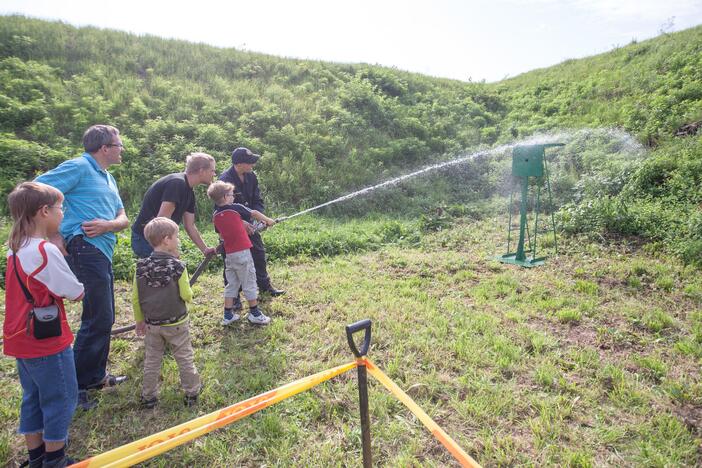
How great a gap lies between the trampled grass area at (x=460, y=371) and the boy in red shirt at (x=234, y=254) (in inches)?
9.1

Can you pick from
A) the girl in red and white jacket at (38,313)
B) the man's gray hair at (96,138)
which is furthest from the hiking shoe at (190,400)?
the man's gray hair at (96,138)

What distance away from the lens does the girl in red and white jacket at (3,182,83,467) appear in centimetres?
251

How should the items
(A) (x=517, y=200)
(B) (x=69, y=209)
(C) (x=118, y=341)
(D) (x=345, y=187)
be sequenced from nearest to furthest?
(B) (x=69, y=209), (C) (x=118, y=341), (A) (x=517, y=200), (D) (x=345, y=187)

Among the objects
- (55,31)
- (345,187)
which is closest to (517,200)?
(345,187)

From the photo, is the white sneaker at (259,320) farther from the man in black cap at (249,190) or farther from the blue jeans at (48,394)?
the blue jeans at (48,394)

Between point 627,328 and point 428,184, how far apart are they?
26.9 ft

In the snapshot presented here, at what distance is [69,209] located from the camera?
11.2 ft

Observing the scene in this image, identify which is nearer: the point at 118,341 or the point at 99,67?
the point at 118,341

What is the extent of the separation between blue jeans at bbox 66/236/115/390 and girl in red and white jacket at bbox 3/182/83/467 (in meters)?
0.81

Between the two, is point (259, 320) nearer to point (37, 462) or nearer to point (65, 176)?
point (37, 462)

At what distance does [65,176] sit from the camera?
324 centimetres

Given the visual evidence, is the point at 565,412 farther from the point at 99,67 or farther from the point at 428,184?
the point at 99,67

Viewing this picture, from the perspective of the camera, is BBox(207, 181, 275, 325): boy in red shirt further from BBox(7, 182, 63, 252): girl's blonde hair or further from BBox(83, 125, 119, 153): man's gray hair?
BBox(7, 182, 63, 252): girl's blonde hair

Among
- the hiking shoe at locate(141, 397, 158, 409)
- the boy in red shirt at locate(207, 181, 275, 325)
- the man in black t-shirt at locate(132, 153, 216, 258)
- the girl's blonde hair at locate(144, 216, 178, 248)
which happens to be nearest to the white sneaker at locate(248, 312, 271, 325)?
the boy in red shirt at locate(207, 181, 275, 325)
